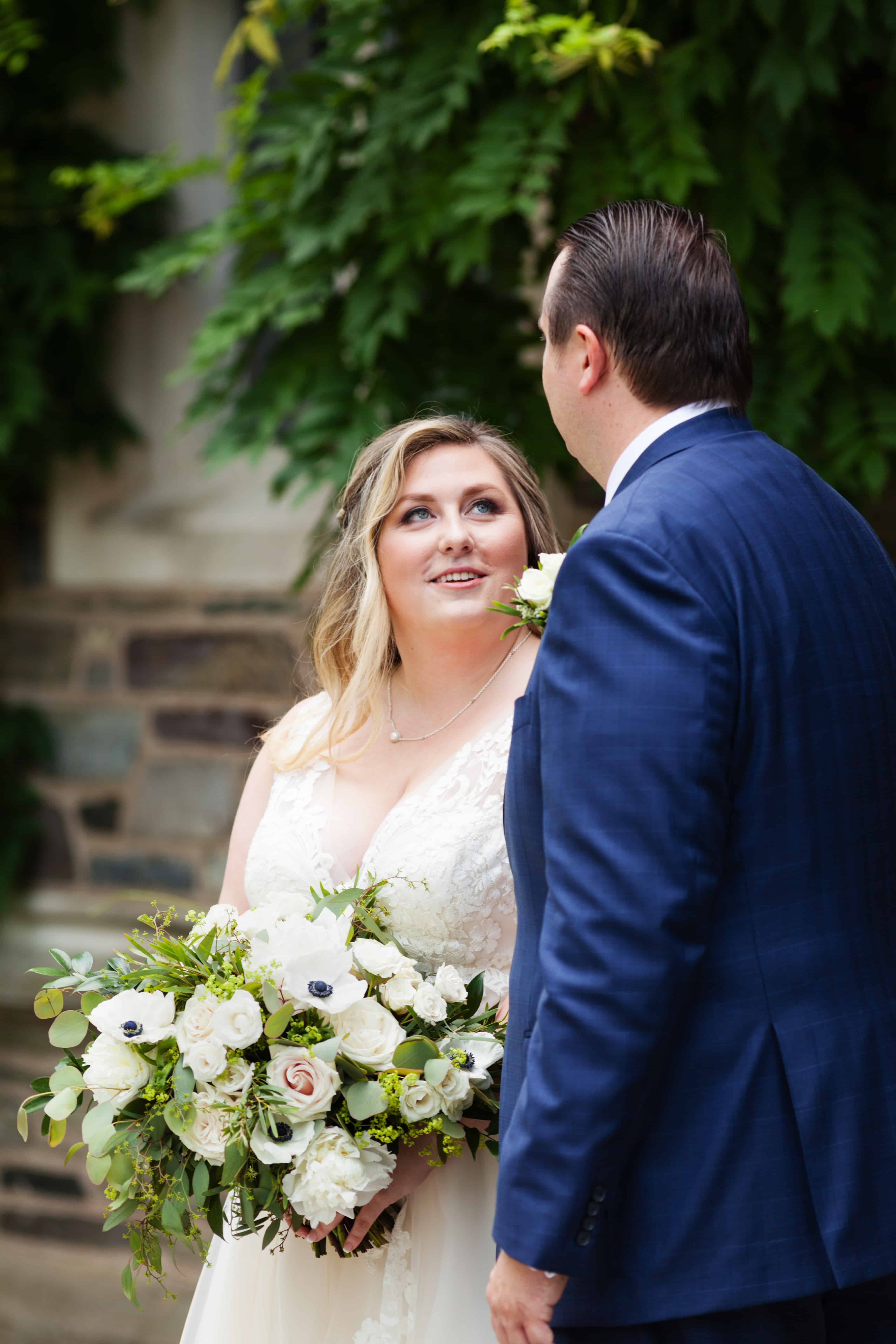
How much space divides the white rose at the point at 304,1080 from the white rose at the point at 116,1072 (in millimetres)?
206

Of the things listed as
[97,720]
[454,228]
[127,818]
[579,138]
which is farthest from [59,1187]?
[579,138]

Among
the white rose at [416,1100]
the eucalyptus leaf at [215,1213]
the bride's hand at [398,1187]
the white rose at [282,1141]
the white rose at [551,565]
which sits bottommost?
the bride's hand at [398,1187]

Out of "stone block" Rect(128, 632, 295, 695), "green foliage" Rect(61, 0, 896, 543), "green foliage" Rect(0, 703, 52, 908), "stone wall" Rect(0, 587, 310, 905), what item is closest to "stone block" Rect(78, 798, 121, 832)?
"stone wall" Rect(0, 587, 310, 905)

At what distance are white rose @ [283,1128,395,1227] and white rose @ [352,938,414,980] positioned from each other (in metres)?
0.24

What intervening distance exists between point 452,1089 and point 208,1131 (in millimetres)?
353

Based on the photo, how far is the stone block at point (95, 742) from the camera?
4574 mm

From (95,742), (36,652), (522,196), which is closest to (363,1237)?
(522,196)

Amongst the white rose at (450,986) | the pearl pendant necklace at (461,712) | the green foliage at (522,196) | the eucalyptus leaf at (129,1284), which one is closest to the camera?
the eucalyptus leaf at (129,1284)

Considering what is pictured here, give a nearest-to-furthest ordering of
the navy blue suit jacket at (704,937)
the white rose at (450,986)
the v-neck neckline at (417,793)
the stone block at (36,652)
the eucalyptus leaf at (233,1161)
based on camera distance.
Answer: the navy blue suit jacket at (704,937) → the eucalyptus leaf at (233,1161) → the white rose at (450,986) → the v-neck neckline at (417,793) → the stone block at (36,652)

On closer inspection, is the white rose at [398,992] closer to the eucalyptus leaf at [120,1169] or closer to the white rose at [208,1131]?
the white rose at [208,1131]

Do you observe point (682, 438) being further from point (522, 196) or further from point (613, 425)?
point (522, 196)

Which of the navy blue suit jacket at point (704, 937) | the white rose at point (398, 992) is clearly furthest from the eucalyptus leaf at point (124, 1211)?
the navy blue suit jacket at point (704, 937)

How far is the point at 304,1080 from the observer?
1.77m

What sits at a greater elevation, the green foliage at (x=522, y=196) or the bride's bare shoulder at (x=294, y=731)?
the green foliage at (x=522, y=196)
